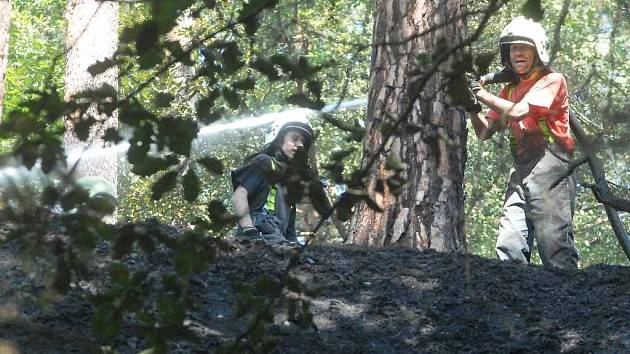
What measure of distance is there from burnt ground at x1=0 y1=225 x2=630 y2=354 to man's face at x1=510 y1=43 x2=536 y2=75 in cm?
140

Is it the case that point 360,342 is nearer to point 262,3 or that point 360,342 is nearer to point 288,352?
point 288,352

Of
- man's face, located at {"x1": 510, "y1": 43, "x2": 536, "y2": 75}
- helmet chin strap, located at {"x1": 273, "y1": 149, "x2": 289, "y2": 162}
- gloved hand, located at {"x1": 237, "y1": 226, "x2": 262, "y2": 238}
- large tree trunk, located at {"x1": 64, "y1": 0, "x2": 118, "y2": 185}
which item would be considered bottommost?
gloved hand, located at {"x1": 237, "y1": 226, "x2": 262, "y2": 238}

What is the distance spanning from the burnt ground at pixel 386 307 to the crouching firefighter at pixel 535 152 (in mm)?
737

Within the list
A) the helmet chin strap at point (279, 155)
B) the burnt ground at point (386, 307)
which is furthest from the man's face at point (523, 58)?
the helmet chin strap at point (279, 155)

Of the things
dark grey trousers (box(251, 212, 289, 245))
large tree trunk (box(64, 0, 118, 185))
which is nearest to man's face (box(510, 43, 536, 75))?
dark grey trousers (box(251, 212, 289, 245))

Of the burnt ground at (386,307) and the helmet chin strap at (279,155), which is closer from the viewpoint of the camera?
the burnt ground at (386,307)

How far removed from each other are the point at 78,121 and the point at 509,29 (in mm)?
4103

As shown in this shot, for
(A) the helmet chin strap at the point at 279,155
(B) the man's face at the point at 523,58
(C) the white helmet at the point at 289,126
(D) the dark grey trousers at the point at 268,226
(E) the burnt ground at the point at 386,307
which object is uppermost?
(C) the white helmet at the point at 289,126

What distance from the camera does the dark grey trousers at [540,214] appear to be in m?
7.05

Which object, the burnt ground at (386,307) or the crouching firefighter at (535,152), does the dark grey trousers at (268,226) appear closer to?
the burnt ground at (386,307)

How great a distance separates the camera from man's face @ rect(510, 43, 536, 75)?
7.24 m

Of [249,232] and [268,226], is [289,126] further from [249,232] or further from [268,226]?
[249,232]

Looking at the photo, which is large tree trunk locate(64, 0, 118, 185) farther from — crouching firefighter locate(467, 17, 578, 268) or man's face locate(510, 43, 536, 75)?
man's face locate(510, 43, 536, 75)

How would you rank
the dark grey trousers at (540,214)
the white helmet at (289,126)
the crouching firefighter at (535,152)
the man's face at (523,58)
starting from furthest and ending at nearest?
1. the white helmet at (289,126)
2. the man's face at (523,58)
3. the dark grey trousers at (540,214)
4. the crouching firefighter at (535,152)
